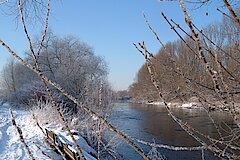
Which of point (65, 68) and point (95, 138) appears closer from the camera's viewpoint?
point (95, 138)

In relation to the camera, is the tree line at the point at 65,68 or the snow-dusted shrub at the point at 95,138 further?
the tree line at the point at 65,68

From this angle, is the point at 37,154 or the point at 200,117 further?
the point at 200,117

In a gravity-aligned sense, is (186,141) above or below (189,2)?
below

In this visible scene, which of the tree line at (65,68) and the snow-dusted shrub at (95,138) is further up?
the tree line at (65,68)

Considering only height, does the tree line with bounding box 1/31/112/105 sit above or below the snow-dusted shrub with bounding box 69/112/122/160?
above

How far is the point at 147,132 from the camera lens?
12414 millimetres

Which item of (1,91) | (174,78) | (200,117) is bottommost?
(200,117)

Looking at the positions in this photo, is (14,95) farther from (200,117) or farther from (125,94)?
(125,94)

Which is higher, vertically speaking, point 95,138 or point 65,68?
point 65,68

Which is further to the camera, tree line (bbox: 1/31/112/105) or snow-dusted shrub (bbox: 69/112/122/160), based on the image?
tree line (bbox: 1/31/112/105)

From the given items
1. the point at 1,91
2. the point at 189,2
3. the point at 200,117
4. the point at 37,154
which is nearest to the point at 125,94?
the point at 1,91

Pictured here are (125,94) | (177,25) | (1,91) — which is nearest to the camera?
(177,25)

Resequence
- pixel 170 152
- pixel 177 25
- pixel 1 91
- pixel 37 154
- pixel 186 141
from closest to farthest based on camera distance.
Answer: pixel 177 25, pixel 37 154, pixel 170 152, pixel 186 141, pixel 1 91

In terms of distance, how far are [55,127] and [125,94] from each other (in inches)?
1607
